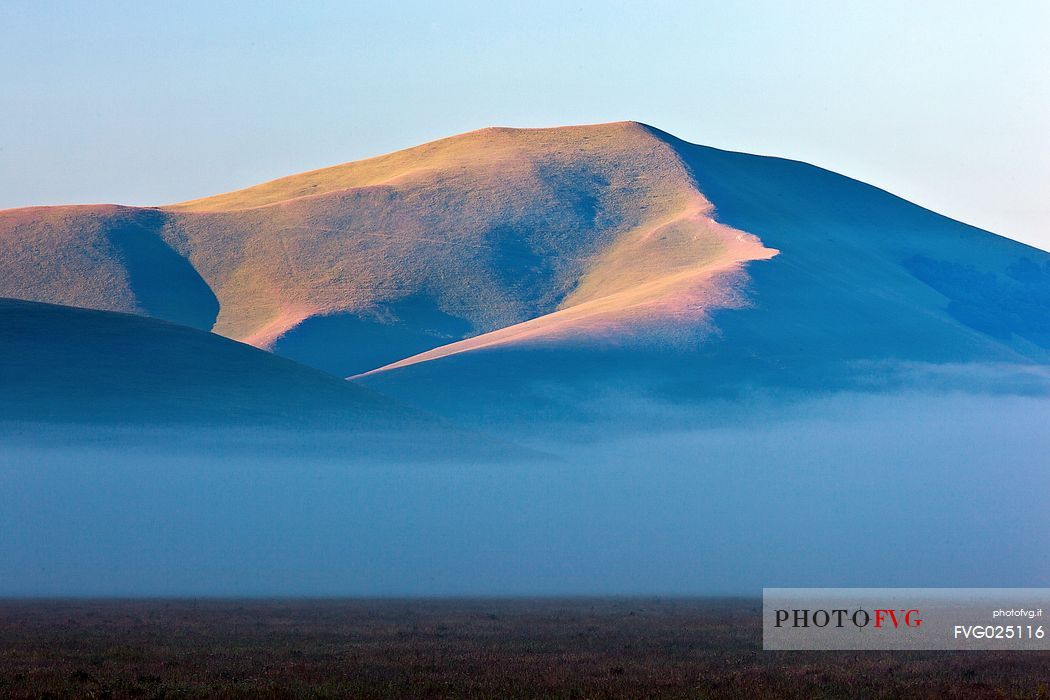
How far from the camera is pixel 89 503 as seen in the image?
588 ft

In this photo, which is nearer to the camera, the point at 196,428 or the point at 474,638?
the point at 474,638

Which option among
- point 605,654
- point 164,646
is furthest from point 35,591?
point 605,654

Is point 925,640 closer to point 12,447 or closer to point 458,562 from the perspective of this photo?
point 458,562

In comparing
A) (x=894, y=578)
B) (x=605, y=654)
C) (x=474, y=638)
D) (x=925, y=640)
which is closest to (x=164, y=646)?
(x=474, y=638)

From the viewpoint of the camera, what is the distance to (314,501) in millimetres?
193625

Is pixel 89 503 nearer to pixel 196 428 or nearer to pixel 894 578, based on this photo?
pixel 196 428

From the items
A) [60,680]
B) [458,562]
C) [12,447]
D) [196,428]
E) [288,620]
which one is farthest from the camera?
[196,428]

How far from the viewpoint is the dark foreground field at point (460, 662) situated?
33125mm

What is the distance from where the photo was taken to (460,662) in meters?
39.7

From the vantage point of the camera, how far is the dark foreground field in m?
33.1

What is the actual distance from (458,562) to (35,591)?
203ft

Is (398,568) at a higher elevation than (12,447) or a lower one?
lower

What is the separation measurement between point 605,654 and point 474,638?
27.1ft

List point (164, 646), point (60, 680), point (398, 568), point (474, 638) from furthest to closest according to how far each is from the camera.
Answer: point (398, 568) → point (474, 638) → point (164, 646) → point (60, 680)
